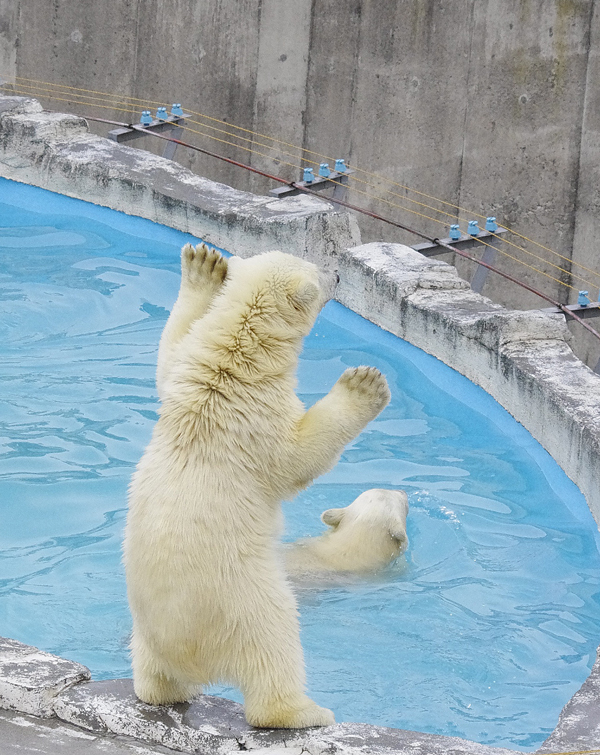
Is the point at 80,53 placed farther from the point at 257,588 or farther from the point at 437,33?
the point at 257,588

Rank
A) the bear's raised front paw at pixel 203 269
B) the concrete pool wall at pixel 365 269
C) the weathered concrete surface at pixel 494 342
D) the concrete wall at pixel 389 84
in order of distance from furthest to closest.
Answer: the concrete wall at pixel 389 84, the concrete pool wall at pixel 365 269, the weathered concrete surface at pixel 494 342, the bear's raised front paw at pixel 203 269

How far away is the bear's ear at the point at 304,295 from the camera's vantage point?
9.11ft

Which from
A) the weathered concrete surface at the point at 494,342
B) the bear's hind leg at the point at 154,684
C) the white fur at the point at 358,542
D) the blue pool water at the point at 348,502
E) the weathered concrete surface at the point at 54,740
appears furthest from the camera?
the weathered concrete surface at the point at 494,342

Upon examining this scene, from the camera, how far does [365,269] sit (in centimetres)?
662

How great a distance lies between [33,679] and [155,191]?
5338mm

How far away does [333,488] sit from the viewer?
5227 millimetres

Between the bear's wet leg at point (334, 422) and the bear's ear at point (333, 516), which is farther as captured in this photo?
the bear's ear at point (333, 516)

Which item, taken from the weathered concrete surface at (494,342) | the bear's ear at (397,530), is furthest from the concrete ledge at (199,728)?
the weathered concrete surface at (494,342)

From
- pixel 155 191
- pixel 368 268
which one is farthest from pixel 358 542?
pixel 155 191

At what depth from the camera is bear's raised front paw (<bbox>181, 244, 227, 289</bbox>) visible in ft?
9.91

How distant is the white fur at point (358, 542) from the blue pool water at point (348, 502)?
10cm

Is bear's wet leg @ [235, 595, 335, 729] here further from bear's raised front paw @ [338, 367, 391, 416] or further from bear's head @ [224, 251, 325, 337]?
bear's head @ [224, 251, 325, 337]

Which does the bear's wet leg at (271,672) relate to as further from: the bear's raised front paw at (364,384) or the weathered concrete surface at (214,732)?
the bear's raised front paw at (364,384)

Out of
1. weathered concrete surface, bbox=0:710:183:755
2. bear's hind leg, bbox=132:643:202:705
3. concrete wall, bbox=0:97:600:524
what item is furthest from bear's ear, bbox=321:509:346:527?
weathered concrete surface, bbox=0:710:183:755
